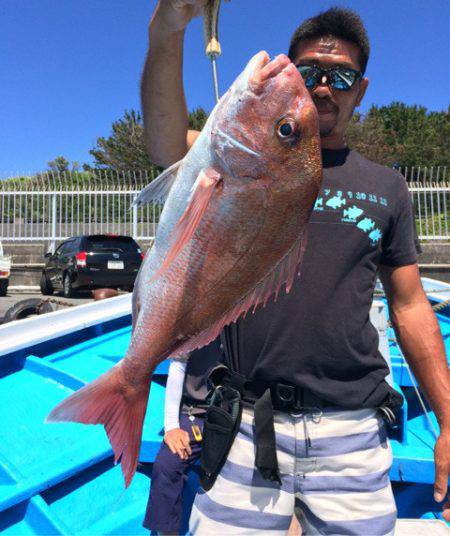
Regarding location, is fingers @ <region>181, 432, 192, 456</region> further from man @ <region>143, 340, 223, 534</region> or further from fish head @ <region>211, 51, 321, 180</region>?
fish head @ <region>211, 51, 321, 180</region>

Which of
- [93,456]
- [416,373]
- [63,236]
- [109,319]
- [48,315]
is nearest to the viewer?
[416,373]

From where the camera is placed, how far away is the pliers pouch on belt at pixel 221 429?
5.61 feet

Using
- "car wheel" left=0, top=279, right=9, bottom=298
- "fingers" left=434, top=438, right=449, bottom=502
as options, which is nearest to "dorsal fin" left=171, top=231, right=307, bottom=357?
"fingers" left=434, top=438, right=449, bottom=502

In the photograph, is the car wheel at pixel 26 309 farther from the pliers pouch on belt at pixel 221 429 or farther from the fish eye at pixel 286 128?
the fish eye at pixel 286 128

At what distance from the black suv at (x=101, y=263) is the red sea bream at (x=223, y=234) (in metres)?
10.7

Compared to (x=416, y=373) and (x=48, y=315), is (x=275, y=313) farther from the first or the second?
(x=48, y=315)

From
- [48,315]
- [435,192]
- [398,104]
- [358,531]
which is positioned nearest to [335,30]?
[358,531]

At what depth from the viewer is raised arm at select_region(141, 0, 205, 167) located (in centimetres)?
145

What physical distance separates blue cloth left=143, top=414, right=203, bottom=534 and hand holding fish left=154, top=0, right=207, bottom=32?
201cm

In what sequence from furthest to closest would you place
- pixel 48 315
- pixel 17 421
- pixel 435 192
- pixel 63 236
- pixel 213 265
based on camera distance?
pixel 63 236 < pixel 435 192 < pixel 48 315 < pixel 17 421 < pixel 213 265

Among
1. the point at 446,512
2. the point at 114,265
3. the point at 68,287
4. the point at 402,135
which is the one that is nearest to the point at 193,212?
the point at 446,512

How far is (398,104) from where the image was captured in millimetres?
41812

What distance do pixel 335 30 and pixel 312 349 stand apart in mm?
1192

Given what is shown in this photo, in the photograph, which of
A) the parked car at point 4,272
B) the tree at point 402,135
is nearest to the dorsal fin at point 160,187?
the parked car at point 4,272
